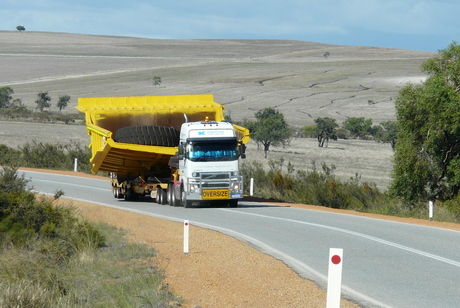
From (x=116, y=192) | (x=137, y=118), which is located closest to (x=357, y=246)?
(x=137, y=118)

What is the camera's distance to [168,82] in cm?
12625

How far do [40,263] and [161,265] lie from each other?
2.02 metres

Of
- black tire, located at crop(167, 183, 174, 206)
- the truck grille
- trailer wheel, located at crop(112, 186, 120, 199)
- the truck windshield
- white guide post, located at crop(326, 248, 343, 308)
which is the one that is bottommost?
trailer wheel, located at crop(112, 186, 120, 199)

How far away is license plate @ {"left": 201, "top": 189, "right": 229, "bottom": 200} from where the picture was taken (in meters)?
23.4

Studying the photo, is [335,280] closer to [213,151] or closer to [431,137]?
[213,151]

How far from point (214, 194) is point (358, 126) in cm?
6126

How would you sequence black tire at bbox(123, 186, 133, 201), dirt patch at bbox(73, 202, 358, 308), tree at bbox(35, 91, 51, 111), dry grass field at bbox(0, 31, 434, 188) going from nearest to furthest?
1. dirt patch at bbox(73, 202, 358, 308)
2. black tire at bbox(123, 186, 133, 201)
3. dry grass field at bbox(0, 31, 434, 188)
4. tree at bbox(35, 91, 51, 111)

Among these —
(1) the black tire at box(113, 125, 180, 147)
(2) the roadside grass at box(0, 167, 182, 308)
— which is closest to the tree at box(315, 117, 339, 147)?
(1) the black tire at box(113, 125, 180, 147)

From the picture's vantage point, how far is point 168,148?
2512cm

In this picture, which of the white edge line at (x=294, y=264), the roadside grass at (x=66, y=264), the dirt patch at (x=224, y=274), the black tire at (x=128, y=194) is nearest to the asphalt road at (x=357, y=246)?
the white edge line at (x=294, y=264)

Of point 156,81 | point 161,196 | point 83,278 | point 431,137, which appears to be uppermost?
point 156,81

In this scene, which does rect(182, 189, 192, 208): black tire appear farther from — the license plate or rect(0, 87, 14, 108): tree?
rect(0, 87, 14, 108): tree

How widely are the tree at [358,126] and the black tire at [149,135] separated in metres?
58.8

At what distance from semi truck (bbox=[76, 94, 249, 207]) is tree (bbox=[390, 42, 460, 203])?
18.8ft
